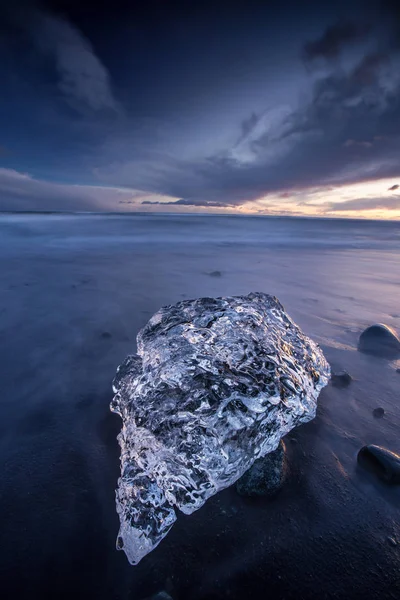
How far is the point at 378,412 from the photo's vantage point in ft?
9.60

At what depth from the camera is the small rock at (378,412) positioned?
9.45 ft

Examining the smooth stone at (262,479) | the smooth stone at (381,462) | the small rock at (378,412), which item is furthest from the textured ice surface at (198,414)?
the small rock at (378,412)

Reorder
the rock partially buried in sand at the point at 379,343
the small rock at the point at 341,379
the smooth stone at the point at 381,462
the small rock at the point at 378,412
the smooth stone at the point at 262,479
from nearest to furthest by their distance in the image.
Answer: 1. the smooth stone at the point at 262,479
2. the smooth stone at the point at 381,462
3. the small rock at the point at 378,412
4. the small rock at the point at 341,379
5. the rock partially buried in sand at the point at 379,343

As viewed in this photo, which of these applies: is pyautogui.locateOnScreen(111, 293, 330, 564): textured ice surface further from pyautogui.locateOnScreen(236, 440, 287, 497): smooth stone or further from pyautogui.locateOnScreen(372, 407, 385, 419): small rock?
pyautogui.locateOnScreen(372, 407, 385, 419): small rock

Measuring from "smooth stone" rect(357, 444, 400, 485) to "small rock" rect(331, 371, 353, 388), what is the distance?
0.99 metres

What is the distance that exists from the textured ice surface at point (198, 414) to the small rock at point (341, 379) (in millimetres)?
1026

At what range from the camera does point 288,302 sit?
6605 millimetres

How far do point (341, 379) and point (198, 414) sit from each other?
8.14 ft

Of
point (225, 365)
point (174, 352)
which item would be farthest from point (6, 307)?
point (225, 365)

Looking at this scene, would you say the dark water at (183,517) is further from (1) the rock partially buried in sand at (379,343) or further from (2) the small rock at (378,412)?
(1) the rock partially buried in sand at (379,343)

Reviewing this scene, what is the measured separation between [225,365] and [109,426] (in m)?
1.53

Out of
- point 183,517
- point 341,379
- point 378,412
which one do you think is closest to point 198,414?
point 183,517

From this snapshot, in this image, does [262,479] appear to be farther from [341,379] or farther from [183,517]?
[341,379]

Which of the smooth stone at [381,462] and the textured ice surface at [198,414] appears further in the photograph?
the smooth stone at [381,462]
